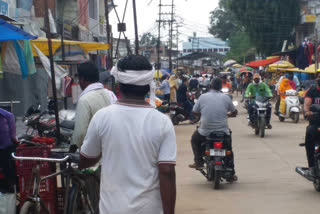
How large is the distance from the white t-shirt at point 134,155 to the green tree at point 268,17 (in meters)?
41.5

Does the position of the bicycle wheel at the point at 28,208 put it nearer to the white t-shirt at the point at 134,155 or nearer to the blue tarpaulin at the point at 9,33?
the white t-shirt at the point at 134,155

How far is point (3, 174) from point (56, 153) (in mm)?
813

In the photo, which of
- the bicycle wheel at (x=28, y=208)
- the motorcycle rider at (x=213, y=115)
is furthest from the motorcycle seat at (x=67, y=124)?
the bicycle wheel at (x=28, y=208)

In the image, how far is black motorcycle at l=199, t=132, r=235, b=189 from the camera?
336 inches

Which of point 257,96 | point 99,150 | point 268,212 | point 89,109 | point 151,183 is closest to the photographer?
point 151,183

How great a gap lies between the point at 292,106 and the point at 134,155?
1711 centimetres

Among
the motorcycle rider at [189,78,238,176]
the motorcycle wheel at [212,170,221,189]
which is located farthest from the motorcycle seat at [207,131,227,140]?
the motorcycle wheel at [212,170,221,189]

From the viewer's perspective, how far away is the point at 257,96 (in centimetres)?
1606

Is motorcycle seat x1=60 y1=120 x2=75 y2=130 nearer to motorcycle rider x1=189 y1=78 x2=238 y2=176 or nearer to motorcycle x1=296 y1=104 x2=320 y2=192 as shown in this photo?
motorcycle rider x1=189 y1=78 x2=238 y2=176

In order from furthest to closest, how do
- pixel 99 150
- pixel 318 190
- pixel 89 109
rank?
1. pixel 318 190
2. pixel 89 109
3. pixel 99 150

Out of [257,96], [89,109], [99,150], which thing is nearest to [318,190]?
[89,109]

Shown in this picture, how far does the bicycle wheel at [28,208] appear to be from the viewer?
195 inches

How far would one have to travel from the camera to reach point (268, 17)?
145 feet

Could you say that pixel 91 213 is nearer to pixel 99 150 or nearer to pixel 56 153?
pixel 56 153
